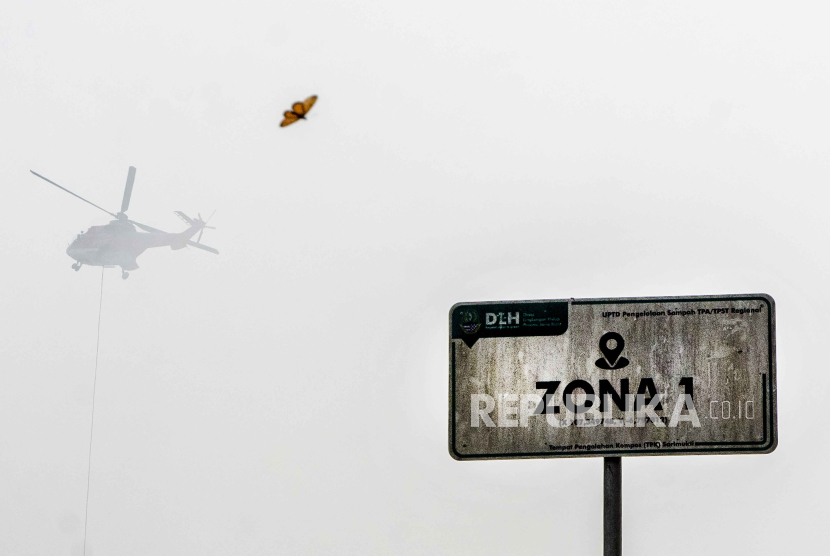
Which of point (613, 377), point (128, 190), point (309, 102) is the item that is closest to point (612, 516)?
point (613, 377)

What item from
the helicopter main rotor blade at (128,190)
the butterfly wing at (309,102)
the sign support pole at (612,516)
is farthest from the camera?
the helicopter main rotor blade at (128,190)

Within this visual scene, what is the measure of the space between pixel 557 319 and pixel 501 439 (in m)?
0.27

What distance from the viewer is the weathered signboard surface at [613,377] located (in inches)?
58.6

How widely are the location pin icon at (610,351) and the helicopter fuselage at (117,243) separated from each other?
3138 mm

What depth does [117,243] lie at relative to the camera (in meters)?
4.48

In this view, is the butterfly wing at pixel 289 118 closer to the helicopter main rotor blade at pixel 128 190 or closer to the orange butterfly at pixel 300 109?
the orange butterfly at pixel 300 109

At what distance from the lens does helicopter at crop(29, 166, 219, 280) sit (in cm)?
425

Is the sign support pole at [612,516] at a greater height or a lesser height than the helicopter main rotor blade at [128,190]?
lesser

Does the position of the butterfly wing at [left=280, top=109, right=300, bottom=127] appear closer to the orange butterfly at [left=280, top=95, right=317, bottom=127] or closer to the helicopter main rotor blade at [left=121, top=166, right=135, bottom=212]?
the orange butterfly at [left=280, top=95, right=317, bottom=127]

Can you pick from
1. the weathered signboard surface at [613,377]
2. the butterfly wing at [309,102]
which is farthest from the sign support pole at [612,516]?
the butterfly wing at [309,102]

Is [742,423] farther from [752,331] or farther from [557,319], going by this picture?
[557,319]

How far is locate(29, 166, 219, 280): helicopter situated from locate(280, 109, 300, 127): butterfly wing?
68cm

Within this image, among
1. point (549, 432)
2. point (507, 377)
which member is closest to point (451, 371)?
point (507, 377)

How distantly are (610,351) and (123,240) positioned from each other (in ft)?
12.0
